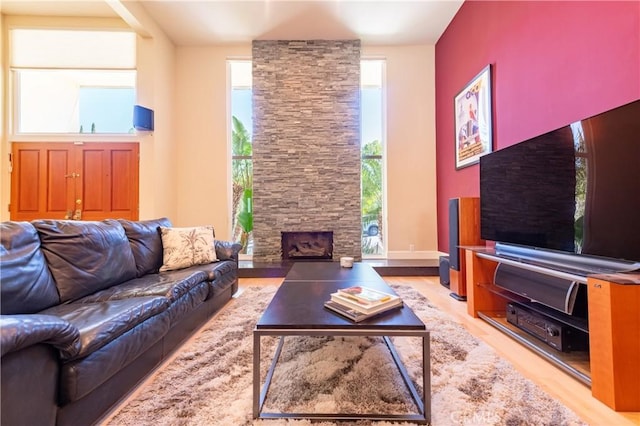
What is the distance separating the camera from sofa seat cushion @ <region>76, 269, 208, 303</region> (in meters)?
1.73

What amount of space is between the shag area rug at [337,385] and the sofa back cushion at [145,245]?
2.71 ft

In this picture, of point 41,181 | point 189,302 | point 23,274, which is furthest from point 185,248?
point 41,181

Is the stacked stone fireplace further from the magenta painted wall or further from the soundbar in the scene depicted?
the soundbar

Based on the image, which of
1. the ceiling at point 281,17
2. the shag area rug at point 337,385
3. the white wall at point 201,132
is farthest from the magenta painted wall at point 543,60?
the white wall at point 201,132

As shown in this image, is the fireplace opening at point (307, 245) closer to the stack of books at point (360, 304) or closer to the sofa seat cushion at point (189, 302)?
the sofa seat cushion at point (189, 302)

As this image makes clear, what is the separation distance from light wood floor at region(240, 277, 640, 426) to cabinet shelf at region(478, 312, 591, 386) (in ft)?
0.12

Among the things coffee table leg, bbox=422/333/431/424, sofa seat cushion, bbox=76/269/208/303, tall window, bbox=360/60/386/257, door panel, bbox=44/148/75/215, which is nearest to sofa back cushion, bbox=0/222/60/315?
sofa seat cushion, bbox=76/269/208/303

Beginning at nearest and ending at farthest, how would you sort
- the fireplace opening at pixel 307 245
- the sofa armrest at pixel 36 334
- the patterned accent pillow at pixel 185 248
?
the sofa armrest at pixel 36 334, the patterned accent pillow at pixel 185 248, the fireplace opening at pixel 307 245

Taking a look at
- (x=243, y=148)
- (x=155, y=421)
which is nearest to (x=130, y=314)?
(x=155, y=421)

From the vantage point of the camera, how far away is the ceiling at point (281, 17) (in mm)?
3971

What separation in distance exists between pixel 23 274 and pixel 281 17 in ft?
14.2

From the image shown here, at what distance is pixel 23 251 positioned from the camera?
1.49 m

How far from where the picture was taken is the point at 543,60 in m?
2.45

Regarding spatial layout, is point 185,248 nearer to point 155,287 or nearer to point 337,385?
point 155,287
